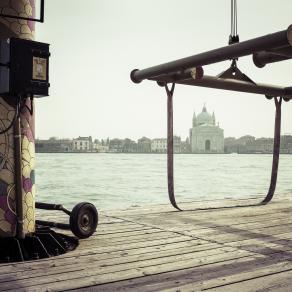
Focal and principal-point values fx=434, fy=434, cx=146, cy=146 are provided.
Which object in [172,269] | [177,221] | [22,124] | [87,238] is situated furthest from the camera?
[177,221]

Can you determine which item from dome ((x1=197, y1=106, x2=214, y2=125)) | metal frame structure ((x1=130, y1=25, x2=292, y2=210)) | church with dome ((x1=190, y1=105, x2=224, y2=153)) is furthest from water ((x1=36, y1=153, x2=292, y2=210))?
dome ((x1=197, y1=106, x2=214, y2=125))

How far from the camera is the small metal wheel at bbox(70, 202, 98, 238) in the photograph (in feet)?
16.3

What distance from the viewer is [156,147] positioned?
648 ft

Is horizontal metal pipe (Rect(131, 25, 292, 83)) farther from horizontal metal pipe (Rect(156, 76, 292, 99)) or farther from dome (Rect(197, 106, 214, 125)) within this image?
dome (Rect(197, 106, 214, 125))

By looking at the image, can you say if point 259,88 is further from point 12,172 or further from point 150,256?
point 12,172

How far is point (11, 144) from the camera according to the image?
4523mm

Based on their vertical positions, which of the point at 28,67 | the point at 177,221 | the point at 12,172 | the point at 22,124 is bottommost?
the point at 177,221

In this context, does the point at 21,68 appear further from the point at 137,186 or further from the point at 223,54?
the point at 137,186

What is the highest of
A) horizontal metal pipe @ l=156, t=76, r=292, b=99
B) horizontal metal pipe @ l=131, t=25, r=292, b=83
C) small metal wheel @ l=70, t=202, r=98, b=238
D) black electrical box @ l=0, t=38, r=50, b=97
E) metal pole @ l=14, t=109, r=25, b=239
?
horizontal metal pipe @ l=131, t=25, r=292, b=83

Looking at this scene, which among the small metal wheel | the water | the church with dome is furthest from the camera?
the church with dome

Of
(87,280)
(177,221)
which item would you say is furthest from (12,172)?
(177,221)

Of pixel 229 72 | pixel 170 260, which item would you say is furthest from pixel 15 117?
pixel 229 72

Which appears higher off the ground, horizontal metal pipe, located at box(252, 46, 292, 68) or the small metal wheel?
horizontal metal pipe, located at box(252, 46, 292, 68)

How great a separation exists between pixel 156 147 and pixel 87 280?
637 feet
